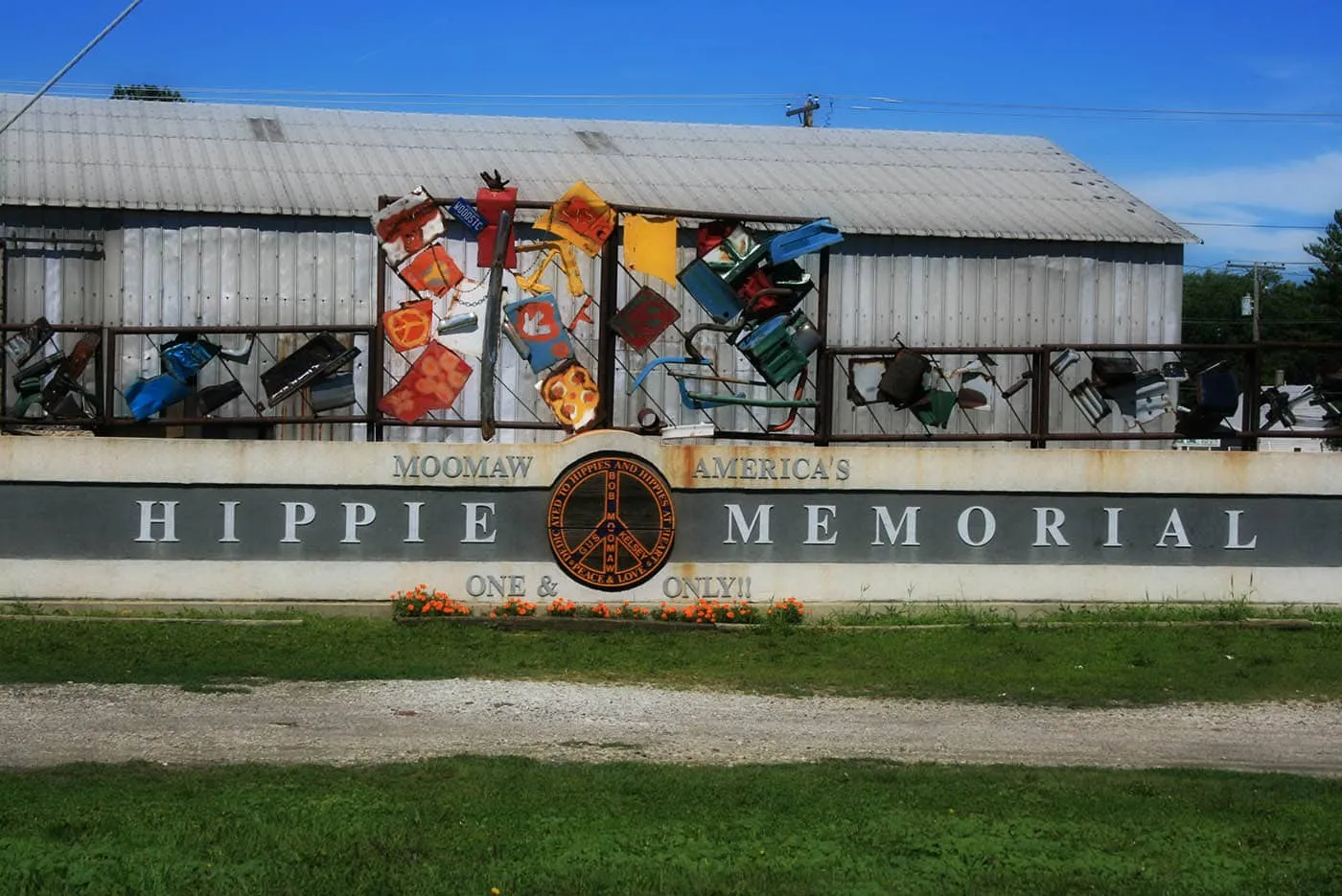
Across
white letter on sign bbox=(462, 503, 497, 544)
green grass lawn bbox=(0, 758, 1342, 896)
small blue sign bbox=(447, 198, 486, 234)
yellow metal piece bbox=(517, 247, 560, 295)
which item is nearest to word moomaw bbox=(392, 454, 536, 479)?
white letter on sign bbox=(462, 503, 497, 544)

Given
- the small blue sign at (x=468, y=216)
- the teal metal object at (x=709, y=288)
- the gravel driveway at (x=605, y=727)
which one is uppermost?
the small blue sign at (x=468, y=216)

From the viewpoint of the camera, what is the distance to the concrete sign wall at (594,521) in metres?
14.6

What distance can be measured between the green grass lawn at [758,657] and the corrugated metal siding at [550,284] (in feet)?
21.5

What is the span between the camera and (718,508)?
1505 cm

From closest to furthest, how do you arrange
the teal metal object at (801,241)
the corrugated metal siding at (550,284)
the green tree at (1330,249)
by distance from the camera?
the teal metal object at (801,241), the corrugated metal siding at (550,284), the green tree at (1330,249)

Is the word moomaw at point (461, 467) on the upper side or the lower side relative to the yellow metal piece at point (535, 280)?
lower

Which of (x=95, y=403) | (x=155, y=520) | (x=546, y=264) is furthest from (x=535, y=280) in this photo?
(x=95, y=403)

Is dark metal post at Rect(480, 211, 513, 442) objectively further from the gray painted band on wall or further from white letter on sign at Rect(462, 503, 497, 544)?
the gray painted band on wall

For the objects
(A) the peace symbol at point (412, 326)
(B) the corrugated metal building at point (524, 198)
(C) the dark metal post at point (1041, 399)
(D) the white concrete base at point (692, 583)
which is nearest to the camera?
(D) the white concrete base at point (692, 583)

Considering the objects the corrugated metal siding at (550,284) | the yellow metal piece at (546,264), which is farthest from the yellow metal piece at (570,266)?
the corrugated metal siding at (550,284)

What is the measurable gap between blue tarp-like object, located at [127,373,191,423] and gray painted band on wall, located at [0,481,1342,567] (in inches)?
49.5

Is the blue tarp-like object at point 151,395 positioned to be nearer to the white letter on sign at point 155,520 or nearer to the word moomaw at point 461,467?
the white letter on sign at point 155,520

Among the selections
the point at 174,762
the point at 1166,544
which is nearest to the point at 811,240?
the point at 1166,544

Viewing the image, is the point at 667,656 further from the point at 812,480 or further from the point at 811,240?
the point at 811,240
